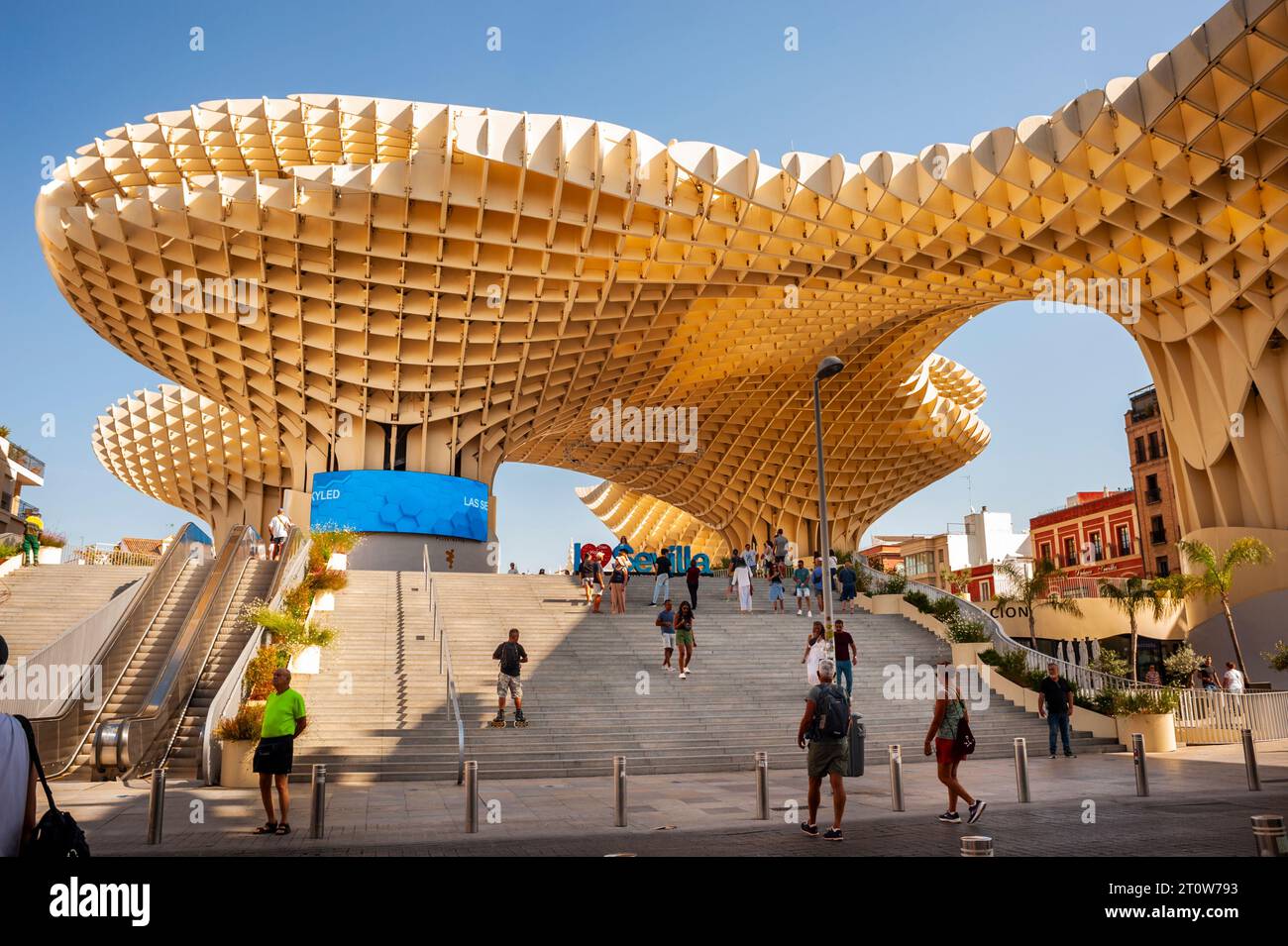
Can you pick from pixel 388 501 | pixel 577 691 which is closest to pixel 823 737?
pixel 577 691

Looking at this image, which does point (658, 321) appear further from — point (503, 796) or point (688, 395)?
point (503, 796)

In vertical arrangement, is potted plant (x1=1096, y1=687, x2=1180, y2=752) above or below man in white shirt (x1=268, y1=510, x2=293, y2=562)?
below

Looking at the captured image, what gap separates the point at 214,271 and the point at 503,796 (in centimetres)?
2545

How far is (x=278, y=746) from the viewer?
9.05 m

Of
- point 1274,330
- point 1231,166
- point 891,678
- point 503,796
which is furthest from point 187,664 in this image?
point 1274,330

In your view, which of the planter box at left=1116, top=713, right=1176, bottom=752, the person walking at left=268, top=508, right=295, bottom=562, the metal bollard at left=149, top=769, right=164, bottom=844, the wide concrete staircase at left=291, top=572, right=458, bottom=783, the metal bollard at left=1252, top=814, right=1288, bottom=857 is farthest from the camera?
the person walking at left=268, top=508, right=295, bottom=562

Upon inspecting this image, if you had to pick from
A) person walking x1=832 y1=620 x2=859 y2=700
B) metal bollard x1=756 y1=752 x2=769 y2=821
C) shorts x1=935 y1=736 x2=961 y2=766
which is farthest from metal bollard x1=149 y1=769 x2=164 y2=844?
person walking x1=832 y1=620 x2=859 y2=700

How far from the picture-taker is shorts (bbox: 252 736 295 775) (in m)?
8.93

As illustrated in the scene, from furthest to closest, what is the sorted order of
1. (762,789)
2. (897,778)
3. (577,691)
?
1. (577,691)
2. (897,778)
3. (762,789)

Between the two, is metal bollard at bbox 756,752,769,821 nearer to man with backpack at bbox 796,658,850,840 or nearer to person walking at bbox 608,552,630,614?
man with backpack at bbox 796,658,850,840

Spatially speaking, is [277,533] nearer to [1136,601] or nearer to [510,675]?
[510,675]

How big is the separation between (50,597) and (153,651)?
5.84 meters

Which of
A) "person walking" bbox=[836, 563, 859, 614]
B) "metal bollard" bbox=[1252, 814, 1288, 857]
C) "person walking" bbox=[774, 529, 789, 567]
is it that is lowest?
"metal bollard" bbox=[1252, 814, 1288, 857]

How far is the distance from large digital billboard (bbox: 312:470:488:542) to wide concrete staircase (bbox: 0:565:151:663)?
39.2 ft
